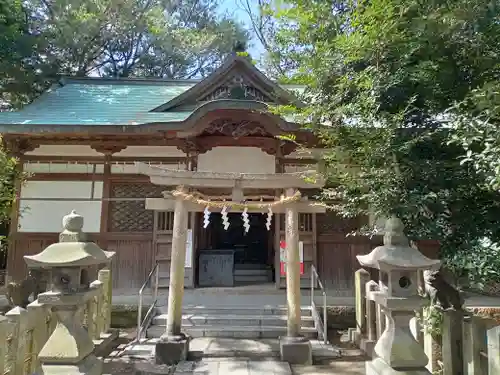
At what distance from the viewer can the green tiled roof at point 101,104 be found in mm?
8805

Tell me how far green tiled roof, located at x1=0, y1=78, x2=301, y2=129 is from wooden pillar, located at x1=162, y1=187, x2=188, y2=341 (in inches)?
99.8

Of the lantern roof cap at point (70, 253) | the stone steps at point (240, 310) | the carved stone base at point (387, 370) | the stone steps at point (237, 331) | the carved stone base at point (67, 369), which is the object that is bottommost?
the stone steps at point (237, 331)

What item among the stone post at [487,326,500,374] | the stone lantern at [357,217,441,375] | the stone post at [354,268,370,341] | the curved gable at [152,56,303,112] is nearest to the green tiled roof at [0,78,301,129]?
the curved gable at [152,56,303,112]

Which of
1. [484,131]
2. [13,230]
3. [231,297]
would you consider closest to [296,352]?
[231,297]

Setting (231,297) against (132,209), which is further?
(132,209)

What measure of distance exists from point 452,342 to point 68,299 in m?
4.28

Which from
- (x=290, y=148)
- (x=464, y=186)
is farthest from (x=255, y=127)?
(x=464, y=186)

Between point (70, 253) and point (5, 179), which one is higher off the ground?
point (5, 179)

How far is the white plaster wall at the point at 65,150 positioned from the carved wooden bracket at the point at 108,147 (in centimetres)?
14

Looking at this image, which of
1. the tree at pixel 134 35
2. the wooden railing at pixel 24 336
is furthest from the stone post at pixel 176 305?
the tree at pixel 134 35

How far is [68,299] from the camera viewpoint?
152 inches

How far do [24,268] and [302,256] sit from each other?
21.0ft

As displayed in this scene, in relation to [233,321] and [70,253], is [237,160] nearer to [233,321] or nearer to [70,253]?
[233,321]

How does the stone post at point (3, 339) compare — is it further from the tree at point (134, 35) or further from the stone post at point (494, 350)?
the tree at point (134, 35)
